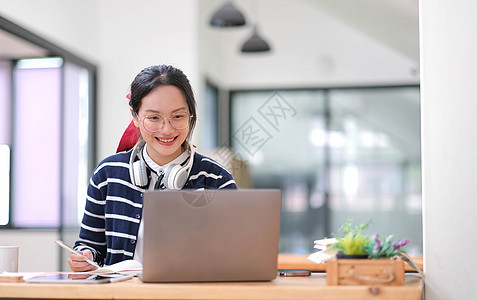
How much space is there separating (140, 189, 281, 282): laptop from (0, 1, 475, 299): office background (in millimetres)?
2921

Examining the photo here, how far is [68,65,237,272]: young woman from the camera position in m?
2.09

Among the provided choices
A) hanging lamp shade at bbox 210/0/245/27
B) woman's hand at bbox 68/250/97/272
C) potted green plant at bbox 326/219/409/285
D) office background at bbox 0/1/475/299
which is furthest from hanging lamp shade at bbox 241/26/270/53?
potted green plant at bbox 326/219/409/285

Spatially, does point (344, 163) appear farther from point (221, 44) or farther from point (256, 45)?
point (256, 45)

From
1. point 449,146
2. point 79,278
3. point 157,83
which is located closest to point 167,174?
point 157,83

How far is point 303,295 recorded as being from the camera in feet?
5.06

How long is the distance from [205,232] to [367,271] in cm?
41

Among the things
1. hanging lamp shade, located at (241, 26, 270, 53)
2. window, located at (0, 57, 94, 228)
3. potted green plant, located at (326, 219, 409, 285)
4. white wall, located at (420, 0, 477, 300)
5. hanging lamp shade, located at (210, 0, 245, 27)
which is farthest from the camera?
hanging lamp shade, located at (241, 26, 270, 53)

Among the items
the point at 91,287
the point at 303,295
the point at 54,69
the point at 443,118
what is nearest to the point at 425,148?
the point at 443,118

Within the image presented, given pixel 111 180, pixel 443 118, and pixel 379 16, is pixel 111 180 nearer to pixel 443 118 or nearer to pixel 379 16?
pixel 443 118

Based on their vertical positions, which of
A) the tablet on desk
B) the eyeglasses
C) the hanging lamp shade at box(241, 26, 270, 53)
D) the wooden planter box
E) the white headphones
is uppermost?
the hanging lamp shade at box(241, 26, 270, 53)

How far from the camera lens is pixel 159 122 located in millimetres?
2092

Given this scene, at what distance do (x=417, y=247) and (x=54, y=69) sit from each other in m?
4.26

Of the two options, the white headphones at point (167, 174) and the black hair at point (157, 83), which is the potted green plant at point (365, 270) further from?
the black hair at point (157, 83)

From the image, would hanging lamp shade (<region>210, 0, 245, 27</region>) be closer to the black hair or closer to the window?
the window
